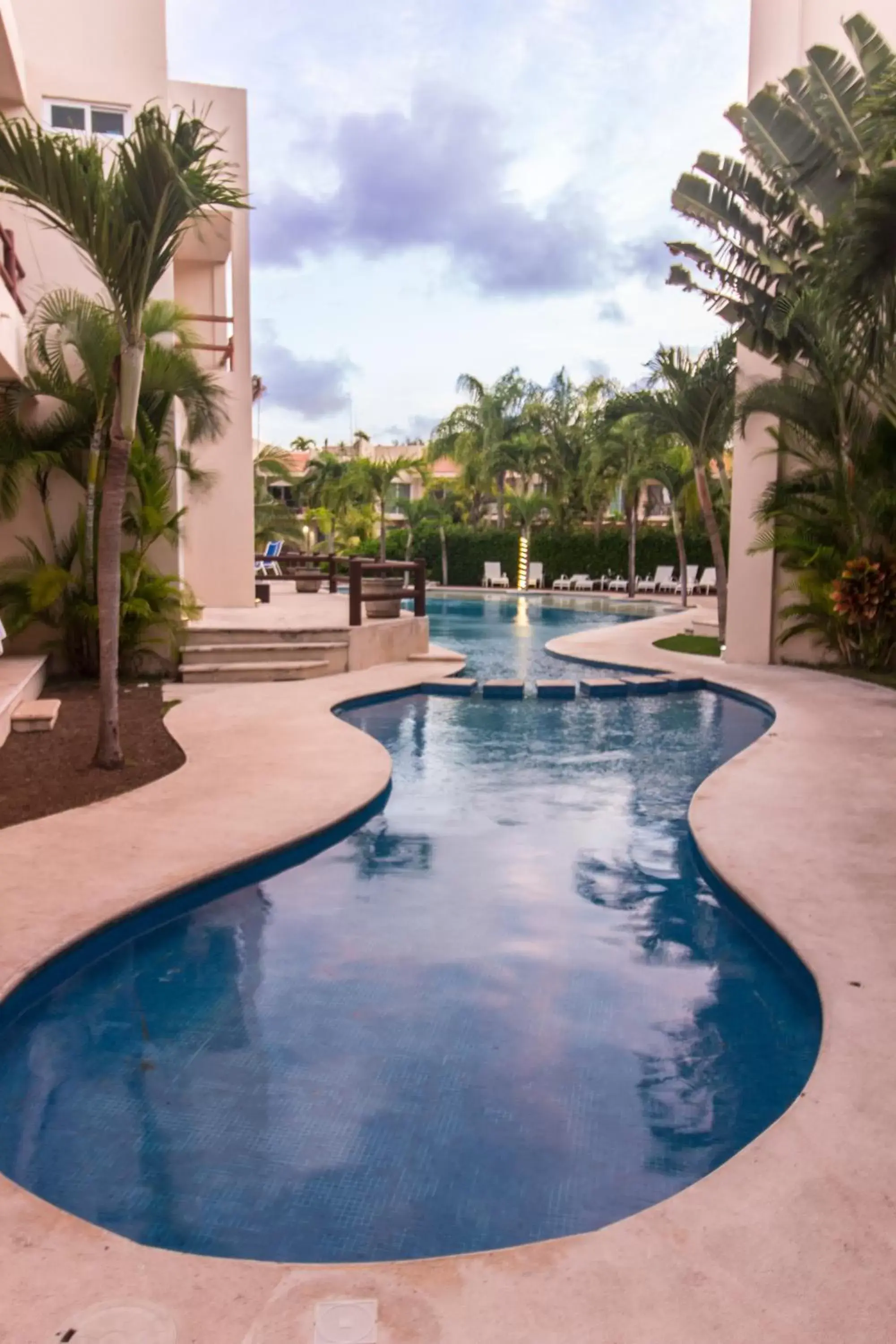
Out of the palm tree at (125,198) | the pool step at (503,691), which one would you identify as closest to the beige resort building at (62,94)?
the palm tree at (125,198)

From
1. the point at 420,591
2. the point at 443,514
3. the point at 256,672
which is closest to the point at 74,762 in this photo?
the point at 256,672

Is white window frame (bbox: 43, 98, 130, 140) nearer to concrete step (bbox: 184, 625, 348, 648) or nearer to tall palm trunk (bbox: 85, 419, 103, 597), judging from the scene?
tall palm trunk (bbox: 85, 419, 103, 597)

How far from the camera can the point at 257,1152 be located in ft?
11.4

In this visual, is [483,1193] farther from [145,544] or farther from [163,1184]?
[145,544]

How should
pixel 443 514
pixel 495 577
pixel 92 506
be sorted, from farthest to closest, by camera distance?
pixel 443 514
pixel 495 577
pixel 92 506

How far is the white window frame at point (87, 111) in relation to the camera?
41.2 feet

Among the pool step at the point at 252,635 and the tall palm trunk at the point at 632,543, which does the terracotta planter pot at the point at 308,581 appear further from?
the tall palm trunk at the point at 632,543

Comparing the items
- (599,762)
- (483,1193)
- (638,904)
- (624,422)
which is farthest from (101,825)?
(624,422)

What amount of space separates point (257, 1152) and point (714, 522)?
14.0 m

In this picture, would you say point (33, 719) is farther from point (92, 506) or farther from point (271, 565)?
point (271, 565)

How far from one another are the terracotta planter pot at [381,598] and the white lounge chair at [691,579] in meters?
19.4

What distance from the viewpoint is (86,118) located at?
12609 mm

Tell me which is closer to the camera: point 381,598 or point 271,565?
point 381,598

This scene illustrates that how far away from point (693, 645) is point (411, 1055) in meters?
13.2
